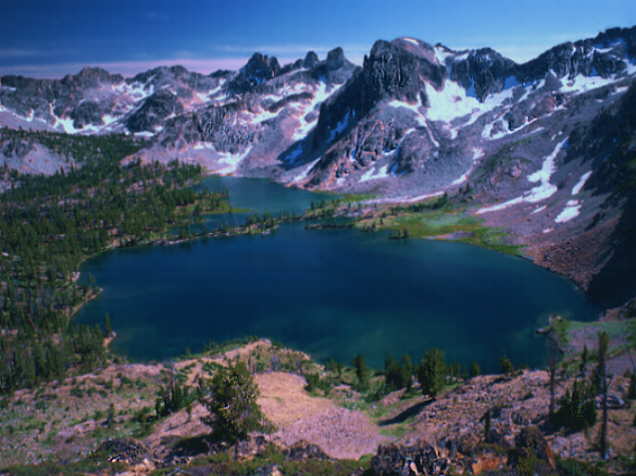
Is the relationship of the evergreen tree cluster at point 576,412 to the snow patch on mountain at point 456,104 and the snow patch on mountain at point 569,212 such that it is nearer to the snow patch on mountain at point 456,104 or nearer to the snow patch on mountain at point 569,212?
the snow patch on mountain at point 569,212

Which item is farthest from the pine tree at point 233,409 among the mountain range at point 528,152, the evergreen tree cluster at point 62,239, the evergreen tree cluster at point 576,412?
the mountain range at point 528,152

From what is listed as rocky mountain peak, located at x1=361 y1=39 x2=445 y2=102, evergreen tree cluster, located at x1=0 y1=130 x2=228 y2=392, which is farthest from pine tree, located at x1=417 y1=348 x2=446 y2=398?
rocky mountain peak, located at x1=361 y1=39 x2=445 y2=102

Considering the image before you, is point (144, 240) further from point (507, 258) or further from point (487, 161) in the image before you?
point (487, 161)

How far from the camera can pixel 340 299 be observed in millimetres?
72562

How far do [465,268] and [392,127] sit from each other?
354 ft

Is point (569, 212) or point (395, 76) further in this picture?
point (395, 76)

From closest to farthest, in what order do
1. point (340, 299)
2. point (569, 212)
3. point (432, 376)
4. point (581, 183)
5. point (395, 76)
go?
point (432, 376), point (340, 299), point (569, 212), point (581, 183), point (395, 76)

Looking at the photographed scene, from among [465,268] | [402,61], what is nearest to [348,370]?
[465,268]

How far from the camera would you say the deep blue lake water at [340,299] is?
58781mm

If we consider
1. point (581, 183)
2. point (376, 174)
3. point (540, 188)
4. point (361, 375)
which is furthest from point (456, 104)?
point (361, 375)

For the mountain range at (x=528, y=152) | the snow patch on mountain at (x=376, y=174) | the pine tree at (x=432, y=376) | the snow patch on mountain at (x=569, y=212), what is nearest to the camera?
the pine tree at (x=432, y=376)

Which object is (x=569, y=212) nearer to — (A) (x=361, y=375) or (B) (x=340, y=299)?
(B) (x=340, y=299)

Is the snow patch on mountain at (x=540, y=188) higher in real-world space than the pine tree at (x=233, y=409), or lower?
higher

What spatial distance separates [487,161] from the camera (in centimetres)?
14838
